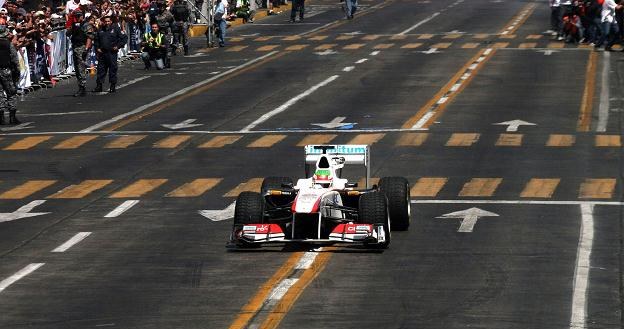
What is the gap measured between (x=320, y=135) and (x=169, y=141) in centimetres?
324

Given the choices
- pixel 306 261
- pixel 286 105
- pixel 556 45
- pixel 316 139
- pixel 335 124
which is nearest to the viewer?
pixel 306 261

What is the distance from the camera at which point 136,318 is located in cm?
1633

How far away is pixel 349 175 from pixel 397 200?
6790mm

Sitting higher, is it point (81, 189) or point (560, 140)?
point (81, 189)

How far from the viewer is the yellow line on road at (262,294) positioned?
1608cm

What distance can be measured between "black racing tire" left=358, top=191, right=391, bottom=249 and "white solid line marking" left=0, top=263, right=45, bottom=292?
162 inches

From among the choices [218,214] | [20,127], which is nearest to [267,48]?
[20,127]

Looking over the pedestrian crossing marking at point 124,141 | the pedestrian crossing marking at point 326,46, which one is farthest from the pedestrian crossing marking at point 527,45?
the pedestrian crossing marking at point 124,141

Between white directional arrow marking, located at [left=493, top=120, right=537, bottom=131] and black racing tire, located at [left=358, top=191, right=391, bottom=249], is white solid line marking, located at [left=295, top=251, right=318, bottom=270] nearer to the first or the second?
black racing tire, located at [left=358, top=191, right=391, bottom=249]

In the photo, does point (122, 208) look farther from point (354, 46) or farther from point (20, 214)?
point (354, 46)

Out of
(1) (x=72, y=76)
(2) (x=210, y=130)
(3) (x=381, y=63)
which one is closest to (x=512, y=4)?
(3) (x=381, y=63)

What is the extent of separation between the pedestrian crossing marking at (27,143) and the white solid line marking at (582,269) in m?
13.8

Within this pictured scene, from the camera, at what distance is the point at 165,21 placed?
51844mm

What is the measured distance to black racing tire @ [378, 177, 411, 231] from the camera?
2169cm
